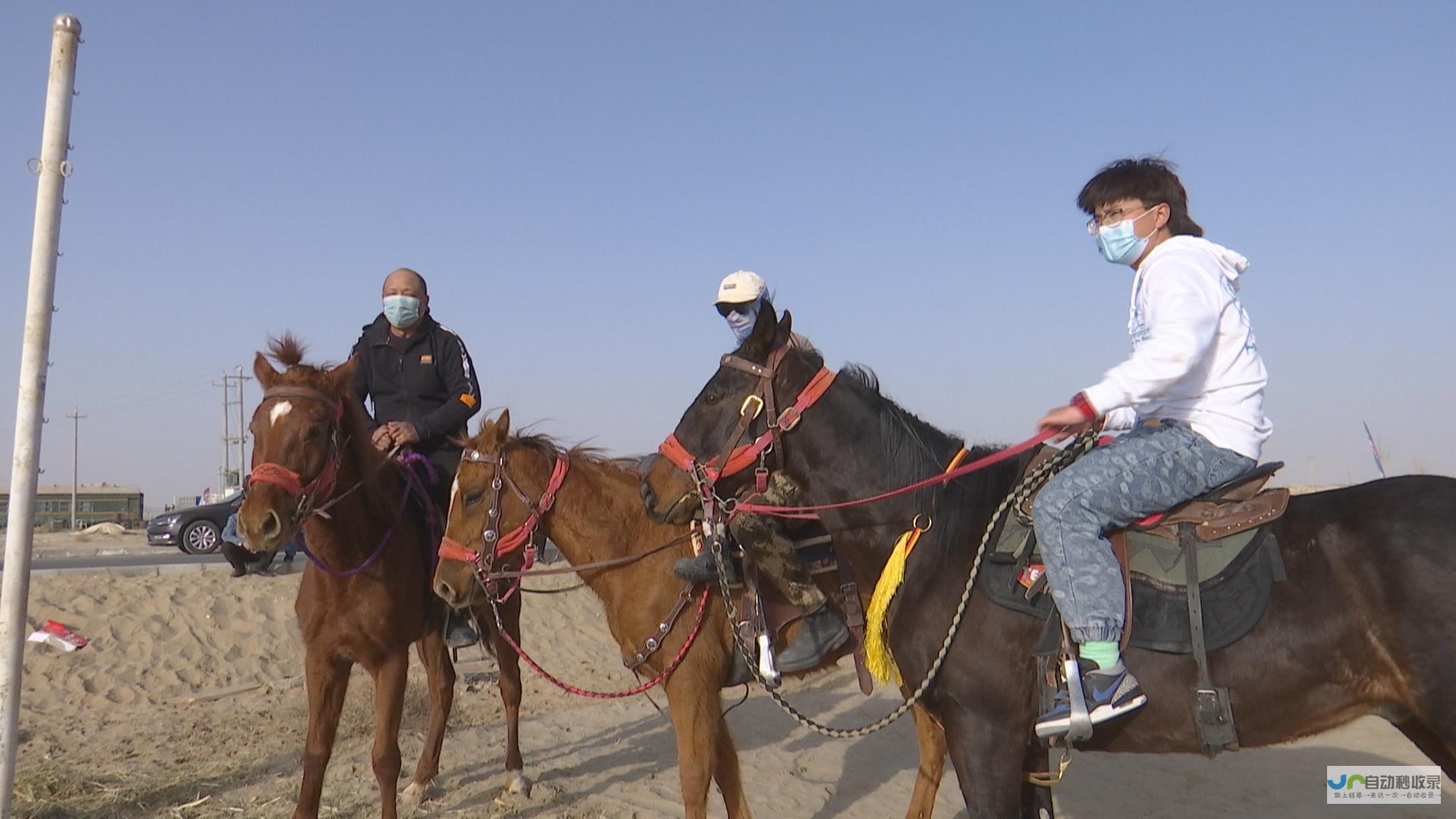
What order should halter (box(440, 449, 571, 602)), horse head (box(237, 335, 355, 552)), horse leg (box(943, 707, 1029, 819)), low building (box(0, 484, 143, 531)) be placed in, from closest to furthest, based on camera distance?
horse leg (box(943, 707, 1029, 819))
horse head (box(237, 335, 355, 552))
halter (box(440, 449, 571, 602))
low building (box(0, 484, 143, 531))

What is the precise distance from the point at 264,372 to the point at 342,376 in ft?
1.28

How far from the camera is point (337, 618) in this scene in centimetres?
487

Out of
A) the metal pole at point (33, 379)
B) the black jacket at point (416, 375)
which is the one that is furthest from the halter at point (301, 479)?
the black jacket at point (416, 375)

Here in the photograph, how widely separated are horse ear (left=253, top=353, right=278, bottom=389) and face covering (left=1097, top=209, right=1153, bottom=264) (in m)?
→ 4.06

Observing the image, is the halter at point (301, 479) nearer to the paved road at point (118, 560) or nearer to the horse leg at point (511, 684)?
the horse leg at point (511, 684)

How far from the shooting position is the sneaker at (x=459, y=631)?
221 inches

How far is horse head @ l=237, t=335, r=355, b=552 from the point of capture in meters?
4.20

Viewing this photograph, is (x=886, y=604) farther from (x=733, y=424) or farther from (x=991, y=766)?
(x=733, y=424)

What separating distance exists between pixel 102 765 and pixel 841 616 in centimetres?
543

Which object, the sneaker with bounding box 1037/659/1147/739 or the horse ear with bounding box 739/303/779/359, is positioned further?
the horse ear with bounding box 739/303/779/359

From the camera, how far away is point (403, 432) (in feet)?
18.4

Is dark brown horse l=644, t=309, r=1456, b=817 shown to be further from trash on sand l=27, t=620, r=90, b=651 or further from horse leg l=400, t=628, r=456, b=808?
trash on sand l=27, t=620, r=90, b=651

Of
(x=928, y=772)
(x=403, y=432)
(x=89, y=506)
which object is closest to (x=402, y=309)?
(x=403, y=432)
